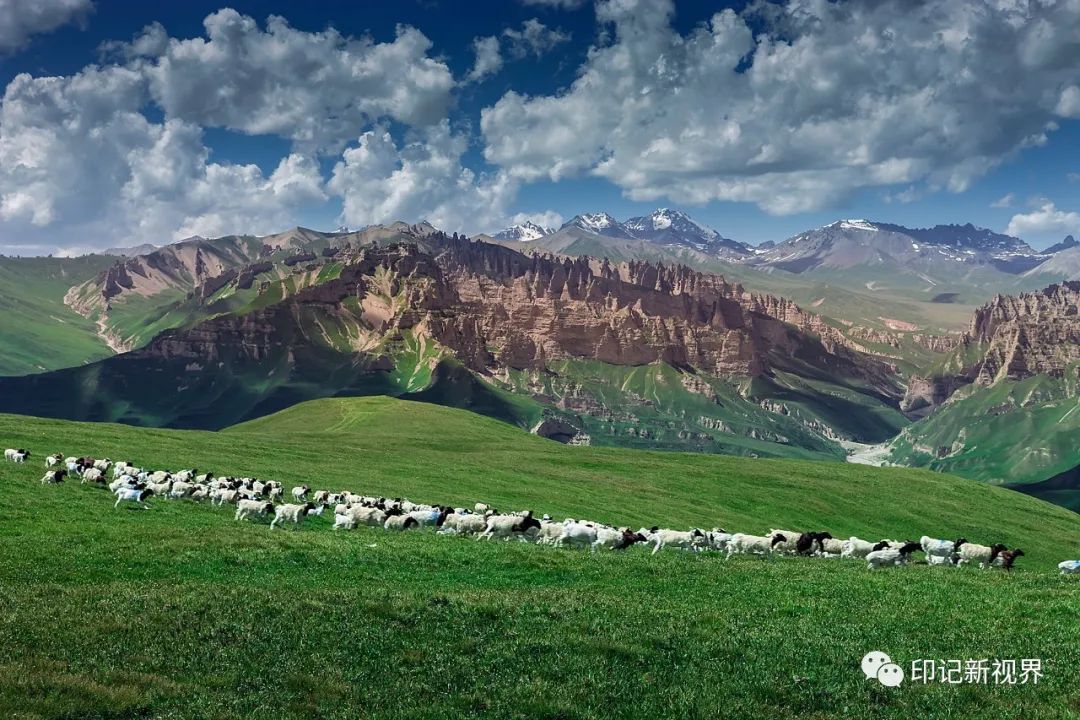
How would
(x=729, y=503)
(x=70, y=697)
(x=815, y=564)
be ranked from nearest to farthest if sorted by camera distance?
(x=70, y=697) < (x=815, y=564) < (x=729, y=503)

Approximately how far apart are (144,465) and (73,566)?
44967mm

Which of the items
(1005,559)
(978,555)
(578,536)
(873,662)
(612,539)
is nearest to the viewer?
(873,662)

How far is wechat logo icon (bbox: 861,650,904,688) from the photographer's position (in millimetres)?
17859

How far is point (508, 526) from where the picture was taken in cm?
4181

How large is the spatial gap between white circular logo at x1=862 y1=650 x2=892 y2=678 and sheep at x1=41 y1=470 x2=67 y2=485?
47.2 metres

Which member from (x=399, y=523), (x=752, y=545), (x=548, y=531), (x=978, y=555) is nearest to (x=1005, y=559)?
(x=978, y=555)

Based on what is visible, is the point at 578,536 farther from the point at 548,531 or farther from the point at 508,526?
the point at 508,526

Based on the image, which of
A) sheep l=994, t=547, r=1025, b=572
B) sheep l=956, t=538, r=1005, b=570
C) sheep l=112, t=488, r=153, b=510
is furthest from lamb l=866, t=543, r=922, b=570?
sheep l=112, t=488, r=153, b=510

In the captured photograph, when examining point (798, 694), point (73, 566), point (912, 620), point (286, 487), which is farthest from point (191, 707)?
Result: point (286, 487)

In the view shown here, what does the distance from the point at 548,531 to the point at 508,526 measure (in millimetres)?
2222

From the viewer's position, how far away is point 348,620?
69.6ft

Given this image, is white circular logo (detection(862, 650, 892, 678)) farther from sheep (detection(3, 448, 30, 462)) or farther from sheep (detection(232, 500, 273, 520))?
sheep (detection(3, 448, 30, 462))

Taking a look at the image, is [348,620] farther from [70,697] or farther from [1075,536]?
[1075,536]

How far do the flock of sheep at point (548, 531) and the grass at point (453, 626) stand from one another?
205 centimetres
